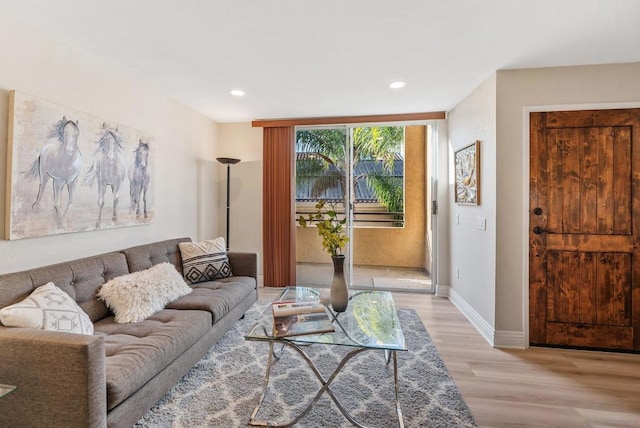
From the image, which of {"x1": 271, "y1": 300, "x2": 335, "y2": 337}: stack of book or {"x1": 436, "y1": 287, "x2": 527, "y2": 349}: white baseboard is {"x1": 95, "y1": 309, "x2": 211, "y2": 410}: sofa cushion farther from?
{"x1": 436, "y1": 287, "x2": 527, "y2": 349}: white baseboard

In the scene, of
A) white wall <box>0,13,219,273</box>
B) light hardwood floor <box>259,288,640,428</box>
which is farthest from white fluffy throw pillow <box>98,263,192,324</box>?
light hardwood floor <box>259,288,640,428</box>

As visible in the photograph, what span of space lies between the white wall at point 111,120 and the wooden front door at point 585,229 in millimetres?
3535

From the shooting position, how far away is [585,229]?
2.53m

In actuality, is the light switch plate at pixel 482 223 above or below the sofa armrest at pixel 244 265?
above

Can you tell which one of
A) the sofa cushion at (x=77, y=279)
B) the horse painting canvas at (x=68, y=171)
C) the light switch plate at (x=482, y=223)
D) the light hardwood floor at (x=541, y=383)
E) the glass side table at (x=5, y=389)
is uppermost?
the horse painting canvas at (x=68, y=171)

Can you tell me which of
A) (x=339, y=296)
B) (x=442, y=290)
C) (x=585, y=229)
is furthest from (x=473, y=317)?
(x=339, y=296)

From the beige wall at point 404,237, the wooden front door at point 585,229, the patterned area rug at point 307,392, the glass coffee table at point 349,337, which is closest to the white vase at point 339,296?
the glass coffee table at point 349,337

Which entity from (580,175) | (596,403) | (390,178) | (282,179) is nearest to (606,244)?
(580,175)

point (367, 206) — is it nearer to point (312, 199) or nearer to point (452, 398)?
point (312, 199)

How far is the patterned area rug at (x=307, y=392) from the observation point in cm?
172

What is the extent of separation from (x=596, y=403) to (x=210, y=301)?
2654 mm

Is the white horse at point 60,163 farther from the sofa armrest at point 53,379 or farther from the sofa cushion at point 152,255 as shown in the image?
the sofa armrest at point 53,379

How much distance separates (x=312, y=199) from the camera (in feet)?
14.8

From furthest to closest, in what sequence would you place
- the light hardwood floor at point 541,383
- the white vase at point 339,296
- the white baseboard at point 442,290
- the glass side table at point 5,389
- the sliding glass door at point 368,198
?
the sliding glass door at point 368,198, the white baseboard at point 442,290, the white vase at point 339,296, the light hardwood floor at point 541,383, the glass side table at point 5,389
